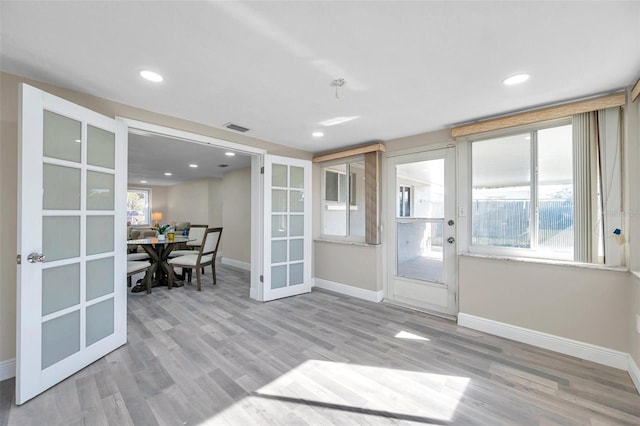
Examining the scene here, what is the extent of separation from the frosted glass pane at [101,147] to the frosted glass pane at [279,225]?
205 centimetres

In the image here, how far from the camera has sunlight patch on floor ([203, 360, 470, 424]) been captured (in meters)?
1.62

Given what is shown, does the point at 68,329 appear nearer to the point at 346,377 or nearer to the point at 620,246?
the point at 346,377

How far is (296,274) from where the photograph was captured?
415 centimetres

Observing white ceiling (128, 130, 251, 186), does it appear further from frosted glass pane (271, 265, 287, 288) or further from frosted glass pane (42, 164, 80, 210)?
frosted glass pane (271, 265, 287, 288)

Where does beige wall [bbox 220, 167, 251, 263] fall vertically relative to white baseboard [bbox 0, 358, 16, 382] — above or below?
above

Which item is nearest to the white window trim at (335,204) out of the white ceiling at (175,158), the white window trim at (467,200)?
the white window trim at (467,200)

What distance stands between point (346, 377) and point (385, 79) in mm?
2410

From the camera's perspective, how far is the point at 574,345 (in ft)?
7.64

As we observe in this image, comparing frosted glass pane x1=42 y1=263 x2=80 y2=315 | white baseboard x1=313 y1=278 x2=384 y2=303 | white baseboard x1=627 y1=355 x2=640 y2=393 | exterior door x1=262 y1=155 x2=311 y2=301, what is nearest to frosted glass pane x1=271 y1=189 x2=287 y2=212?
exterior door x1=262 y1=155 x2=311 y2=301

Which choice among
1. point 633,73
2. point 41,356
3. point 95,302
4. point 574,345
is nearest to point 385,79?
point 633,73

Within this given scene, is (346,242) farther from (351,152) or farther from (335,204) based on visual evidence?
(351,152)

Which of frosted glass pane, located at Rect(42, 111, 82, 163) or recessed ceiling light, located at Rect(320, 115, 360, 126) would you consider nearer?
frosted glass pane, located at Rect(42, 111, 82, 163)

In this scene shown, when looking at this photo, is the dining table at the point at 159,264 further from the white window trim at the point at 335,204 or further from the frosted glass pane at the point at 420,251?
the frosted glass pane at the point at 420,251

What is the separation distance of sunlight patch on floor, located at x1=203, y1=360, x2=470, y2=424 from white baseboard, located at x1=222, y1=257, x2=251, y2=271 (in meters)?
4.15
